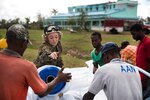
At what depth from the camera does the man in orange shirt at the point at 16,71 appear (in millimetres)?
3080

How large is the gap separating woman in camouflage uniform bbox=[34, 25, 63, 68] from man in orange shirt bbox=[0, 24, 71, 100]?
94.5 inches

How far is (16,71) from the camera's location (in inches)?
121

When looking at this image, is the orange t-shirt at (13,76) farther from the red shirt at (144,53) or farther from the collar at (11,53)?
the red shirt at (144,53)

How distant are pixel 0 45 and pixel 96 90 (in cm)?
365

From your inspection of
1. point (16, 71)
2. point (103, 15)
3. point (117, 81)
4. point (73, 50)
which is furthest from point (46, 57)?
point (103, 15)

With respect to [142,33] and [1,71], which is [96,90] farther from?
[142,33]

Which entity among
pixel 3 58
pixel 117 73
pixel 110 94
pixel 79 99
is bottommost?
pixel 79 99

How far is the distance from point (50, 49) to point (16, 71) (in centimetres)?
268

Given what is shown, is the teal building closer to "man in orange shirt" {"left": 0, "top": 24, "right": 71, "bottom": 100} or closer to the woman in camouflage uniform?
the woman in camouflage uniform

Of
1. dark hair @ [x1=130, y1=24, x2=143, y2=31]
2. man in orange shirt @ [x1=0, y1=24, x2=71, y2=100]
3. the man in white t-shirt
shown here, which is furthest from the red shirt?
man in orange shirt @ [x1=0, y1=24, x2=71, y2=100]

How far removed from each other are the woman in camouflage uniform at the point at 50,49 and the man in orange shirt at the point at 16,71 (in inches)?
94.5

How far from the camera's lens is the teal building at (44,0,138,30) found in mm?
55041

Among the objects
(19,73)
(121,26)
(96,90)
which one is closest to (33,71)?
(19,73)

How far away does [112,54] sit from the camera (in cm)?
364
